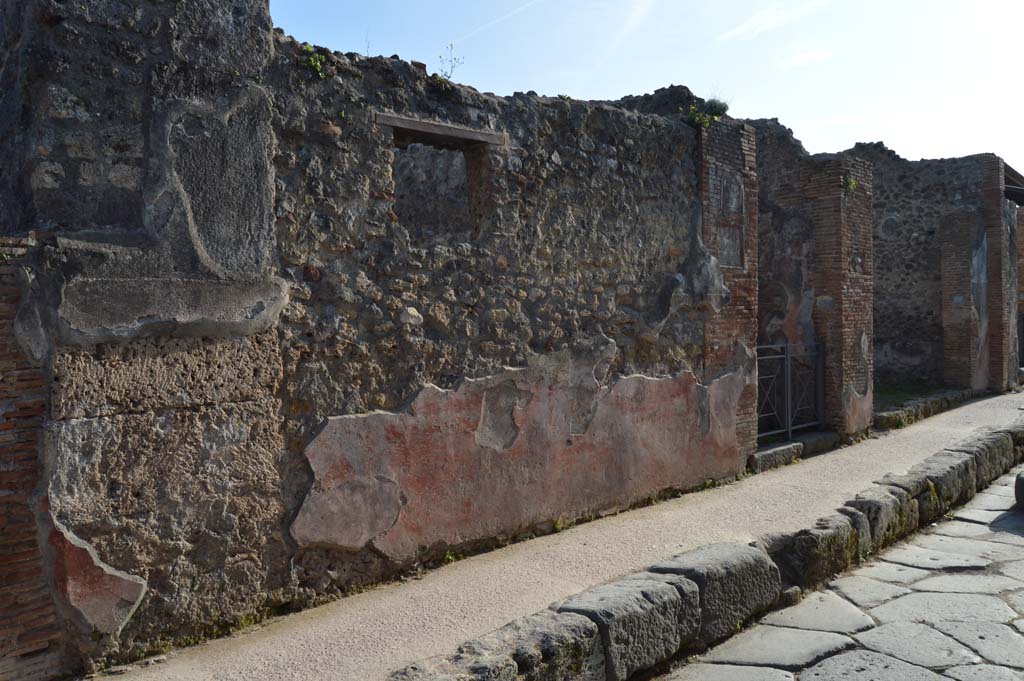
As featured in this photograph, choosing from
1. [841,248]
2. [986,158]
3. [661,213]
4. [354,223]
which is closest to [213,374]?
[354,223]

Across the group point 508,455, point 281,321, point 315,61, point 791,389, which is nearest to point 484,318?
point 508,455

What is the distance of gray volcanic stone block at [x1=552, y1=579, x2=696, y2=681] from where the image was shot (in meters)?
3.21

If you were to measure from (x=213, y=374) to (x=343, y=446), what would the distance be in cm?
74

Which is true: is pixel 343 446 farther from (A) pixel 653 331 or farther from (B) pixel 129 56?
(A) pixel 653 331

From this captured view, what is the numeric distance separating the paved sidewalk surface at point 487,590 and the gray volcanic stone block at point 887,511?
0.35 m

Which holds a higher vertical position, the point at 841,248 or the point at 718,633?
the point at 841,248

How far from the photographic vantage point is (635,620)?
3.30m

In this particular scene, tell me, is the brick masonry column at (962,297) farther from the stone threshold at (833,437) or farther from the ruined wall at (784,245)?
the ruined wall at (784,245)

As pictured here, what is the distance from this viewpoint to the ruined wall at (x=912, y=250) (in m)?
12.8

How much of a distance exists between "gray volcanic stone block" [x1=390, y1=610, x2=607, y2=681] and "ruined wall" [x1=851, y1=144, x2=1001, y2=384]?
448 inches

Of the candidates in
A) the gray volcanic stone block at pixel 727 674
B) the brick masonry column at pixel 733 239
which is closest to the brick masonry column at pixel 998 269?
the brick masonry column at pixel 733 239

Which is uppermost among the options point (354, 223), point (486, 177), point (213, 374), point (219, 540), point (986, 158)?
point (986, 158)

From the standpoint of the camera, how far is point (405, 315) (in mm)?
4254

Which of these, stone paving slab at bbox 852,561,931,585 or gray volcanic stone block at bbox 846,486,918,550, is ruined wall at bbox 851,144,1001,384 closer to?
gray volcanic stone block at bbox 846,486,918,550
